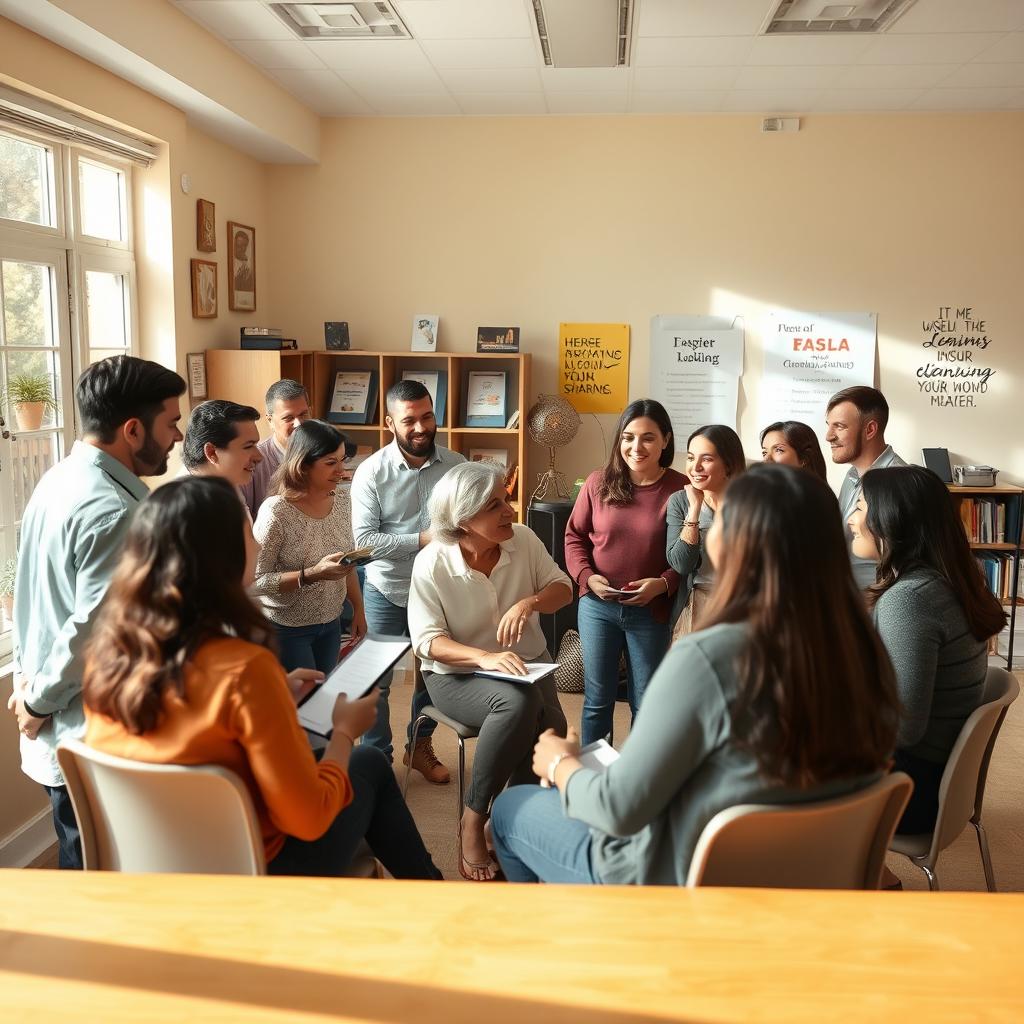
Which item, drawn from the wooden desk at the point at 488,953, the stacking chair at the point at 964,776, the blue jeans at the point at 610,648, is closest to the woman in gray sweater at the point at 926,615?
the stacking chair at the point at 964,776

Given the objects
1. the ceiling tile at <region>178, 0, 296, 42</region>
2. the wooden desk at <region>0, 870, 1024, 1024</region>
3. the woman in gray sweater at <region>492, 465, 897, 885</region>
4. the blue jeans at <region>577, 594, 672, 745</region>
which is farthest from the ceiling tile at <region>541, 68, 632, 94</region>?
the wooden desk at <region>0, 870, 1024, 1024</region>

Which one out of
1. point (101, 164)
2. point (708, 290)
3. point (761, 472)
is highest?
point (101, 164)

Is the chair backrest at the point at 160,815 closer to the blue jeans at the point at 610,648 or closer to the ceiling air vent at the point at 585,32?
the blue jeans at the point at 610,648

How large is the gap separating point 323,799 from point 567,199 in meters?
4.49

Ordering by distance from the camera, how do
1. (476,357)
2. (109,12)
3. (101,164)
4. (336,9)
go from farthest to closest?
1. (476,357)
2. (101,164)
3. (336,9)
4. (109,12)

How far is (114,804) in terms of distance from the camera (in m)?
1.66

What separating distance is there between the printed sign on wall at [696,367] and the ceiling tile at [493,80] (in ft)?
4.89

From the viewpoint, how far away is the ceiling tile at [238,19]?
12.1 feet

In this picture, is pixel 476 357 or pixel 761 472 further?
pixel 476 357

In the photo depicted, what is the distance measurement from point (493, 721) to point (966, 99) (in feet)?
14.1

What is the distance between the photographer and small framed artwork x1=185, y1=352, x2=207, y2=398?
15.0 ft

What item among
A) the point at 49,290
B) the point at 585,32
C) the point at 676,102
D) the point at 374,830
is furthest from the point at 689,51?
the point at 374,830

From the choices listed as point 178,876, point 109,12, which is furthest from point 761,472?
point 109,12

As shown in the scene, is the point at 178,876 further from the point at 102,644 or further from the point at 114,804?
the point at 102,644
